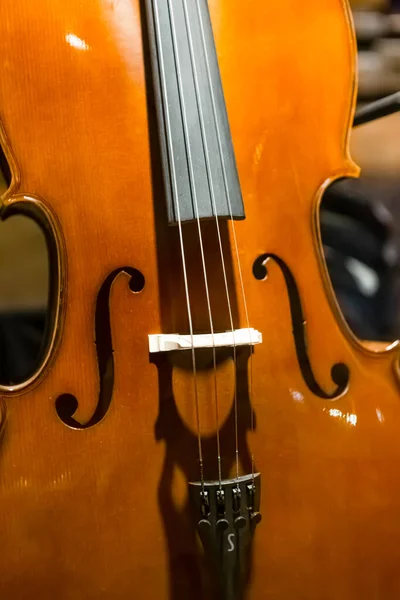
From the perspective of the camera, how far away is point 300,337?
849 millimetres

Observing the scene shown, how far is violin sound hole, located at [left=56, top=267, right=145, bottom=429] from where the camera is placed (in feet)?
2.51

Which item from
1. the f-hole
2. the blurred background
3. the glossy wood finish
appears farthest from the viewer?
the blurred background

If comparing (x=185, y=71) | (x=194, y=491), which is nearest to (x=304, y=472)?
(x=194, y=491)

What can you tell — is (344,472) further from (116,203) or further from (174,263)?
(116,203)

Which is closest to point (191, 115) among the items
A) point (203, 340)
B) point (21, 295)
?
point (203, 340)

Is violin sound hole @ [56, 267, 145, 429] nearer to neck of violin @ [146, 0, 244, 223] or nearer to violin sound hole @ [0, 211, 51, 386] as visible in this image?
neck of violin @ [146, 0, 244, 223]

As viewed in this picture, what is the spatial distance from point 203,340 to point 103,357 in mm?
136

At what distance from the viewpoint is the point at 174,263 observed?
2.65 ft

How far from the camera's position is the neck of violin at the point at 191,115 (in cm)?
80

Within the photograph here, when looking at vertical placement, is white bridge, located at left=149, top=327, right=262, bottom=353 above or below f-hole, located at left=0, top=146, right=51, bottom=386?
below

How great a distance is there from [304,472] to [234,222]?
→ 365 millimetres

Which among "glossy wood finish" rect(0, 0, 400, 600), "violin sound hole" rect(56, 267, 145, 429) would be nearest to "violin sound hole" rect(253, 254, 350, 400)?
"glossy wood finish" rect(0, 0, 400, 600)

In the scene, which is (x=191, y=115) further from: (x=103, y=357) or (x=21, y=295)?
(x=21, y=295)

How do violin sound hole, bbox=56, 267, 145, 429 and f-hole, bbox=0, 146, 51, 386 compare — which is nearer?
violin sound hole, bbox=56, 267, 145, 429
